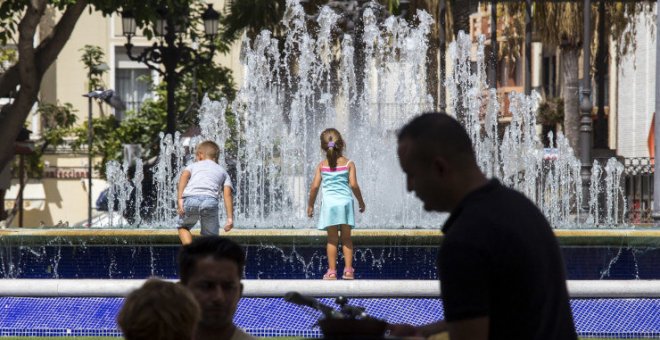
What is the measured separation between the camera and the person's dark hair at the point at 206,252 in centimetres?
507

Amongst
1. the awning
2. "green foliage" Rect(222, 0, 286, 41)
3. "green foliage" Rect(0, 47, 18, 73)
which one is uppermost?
"green foliage" Rect(222, 0, 286, 41)

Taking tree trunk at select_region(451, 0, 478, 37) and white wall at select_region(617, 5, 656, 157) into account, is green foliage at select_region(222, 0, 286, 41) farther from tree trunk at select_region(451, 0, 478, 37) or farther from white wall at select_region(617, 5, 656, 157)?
white wall at select_region(617, 5, 656, 157)

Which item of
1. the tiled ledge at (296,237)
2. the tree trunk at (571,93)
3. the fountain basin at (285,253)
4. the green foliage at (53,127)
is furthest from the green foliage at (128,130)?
the tiled ledge at (296,237)

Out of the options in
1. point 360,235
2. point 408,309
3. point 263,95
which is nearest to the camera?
point 408,309

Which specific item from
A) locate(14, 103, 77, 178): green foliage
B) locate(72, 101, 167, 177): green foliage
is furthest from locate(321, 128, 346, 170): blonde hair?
locate(14, 103, 77, 178): green foliage

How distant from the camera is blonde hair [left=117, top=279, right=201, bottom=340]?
414 centimetres

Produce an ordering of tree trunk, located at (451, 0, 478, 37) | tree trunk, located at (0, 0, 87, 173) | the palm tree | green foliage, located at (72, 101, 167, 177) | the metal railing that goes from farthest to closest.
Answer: green foliage, located at (72, 101, 167, 177) < the palm tree < tree trunk, located at (451, 0, 478, 37) < the metal railing < tree trunk, located at (0, 0, 87, 173)

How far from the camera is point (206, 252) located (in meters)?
5.09

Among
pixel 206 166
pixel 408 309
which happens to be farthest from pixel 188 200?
pixel 408 309

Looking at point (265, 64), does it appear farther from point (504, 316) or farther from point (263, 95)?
point (504, 316)

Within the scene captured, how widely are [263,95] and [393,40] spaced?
2.89m

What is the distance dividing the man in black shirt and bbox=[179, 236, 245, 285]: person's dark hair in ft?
3.03

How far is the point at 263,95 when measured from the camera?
26.0 m

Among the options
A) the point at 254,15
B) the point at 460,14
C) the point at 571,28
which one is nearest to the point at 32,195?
the point at 254,15
